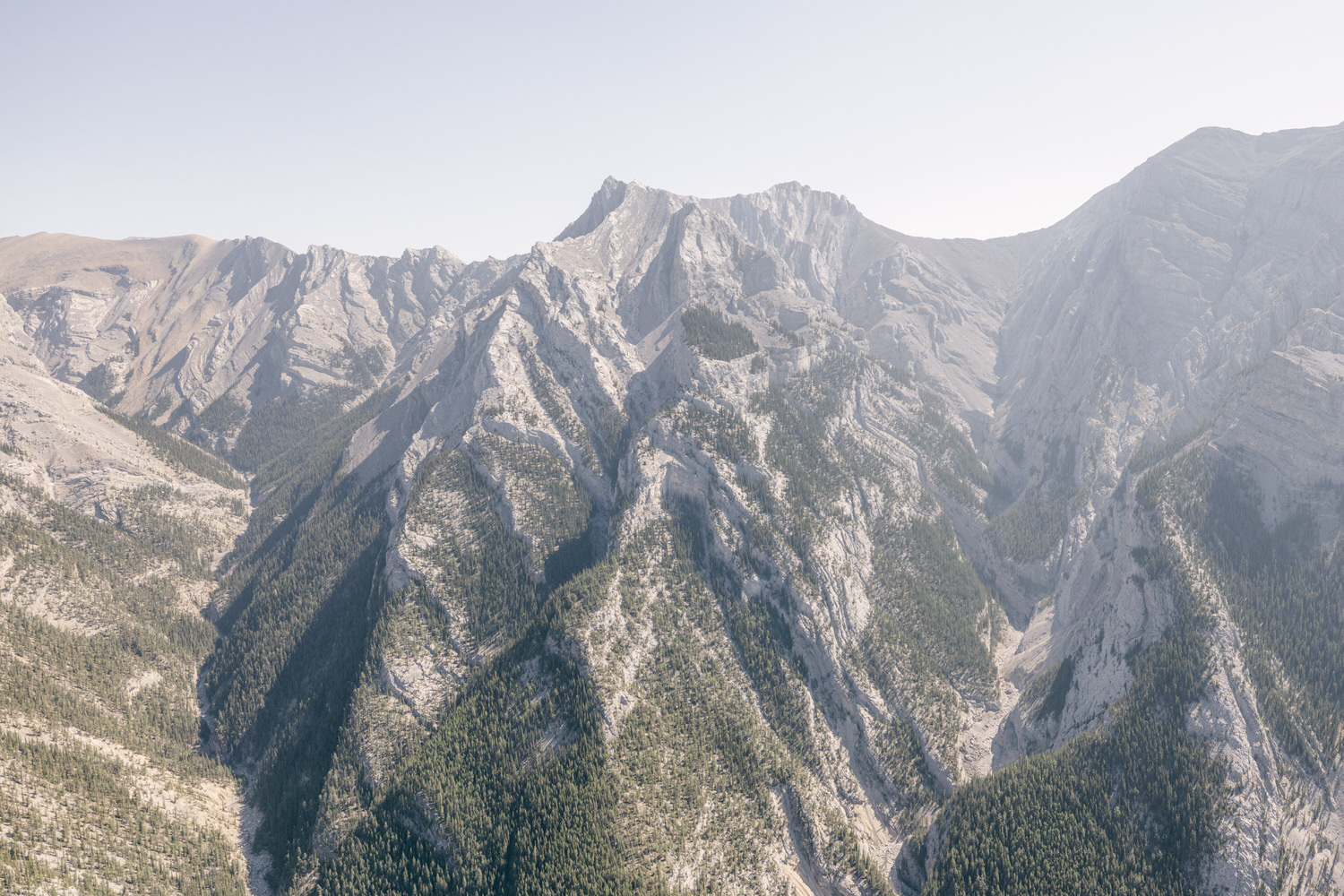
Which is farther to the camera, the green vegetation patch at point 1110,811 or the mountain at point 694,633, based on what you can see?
the mountain at point 694,633

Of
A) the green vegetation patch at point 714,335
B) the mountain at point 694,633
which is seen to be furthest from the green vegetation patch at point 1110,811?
the green vegetation patch at point 714,335

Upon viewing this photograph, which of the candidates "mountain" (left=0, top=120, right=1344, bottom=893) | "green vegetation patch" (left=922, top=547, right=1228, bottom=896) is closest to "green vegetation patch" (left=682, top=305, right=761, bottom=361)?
"mountain" (left=0, top=120, right=1344, bottom=893)

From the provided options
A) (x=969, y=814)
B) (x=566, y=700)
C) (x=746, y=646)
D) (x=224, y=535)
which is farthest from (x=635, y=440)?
(x=224, y=535)

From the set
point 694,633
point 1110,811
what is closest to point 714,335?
point 694,633

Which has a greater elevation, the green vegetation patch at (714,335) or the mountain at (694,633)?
the green vegetation patch at (714,335)

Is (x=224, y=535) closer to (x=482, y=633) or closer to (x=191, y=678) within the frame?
(x=191, y=678)

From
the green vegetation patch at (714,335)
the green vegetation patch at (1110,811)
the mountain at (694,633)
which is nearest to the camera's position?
the green vegetation patch at (1110,811)

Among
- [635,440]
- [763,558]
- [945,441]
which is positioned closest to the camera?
[763,558]

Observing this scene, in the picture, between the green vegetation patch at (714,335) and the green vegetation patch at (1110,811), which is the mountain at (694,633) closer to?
the green vegetation patch at (1110,811)
